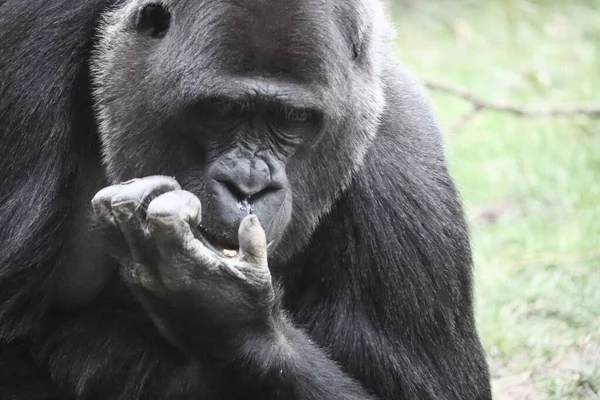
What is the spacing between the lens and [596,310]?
8211 mm

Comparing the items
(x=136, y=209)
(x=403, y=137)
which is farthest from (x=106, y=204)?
(x=403, y=137)

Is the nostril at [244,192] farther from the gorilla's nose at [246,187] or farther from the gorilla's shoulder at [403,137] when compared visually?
the gorilla's shoulder at [403,137]

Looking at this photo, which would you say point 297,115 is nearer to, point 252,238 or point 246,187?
point 246,187

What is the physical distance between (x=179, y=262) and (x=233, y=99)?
2.56 feet

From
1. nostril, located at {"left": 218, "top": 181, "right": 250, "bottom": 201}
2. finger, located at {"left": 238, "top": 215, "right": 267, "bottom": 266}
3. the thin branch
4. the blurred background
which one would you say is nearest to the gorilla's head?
nostril, located at {"left": 218, "top": 181, "right": 250, "bottom": 201}

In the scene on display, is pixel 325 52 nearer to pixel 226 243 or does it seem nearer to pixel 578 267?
pixel 226 243

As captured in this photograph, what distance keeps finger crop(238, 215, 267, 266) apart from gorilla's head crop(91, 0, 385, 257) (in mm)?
148

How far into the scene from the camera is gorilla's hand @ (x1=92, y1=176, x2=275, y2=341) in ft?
15.4

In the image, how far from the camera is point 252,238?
476 cm

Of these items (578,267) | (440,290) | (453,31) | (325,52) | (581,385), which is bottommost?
(453,31)

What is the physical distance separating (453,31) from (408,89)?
9235 millimetres

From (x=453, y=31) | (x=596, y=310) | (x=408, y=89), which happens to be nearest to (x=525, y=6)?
(x=453, y=31)

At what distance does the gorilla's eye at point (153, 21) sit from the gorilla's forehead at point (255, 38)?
12cm

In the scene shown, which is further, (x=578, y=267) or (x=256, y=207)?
(x=578, y=267)
